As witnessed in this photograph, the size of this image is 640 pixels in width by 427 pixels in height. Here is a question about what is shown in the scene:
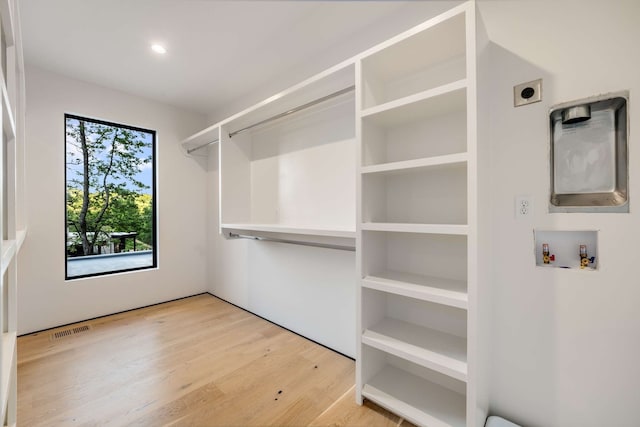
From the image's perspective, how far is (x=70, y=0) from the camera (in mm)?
1674

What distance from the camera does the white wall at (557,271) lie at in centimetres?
112

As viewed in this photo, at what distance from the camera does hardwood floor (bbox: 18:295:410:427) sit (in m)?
1.48

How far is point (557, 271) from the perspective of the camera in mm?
1257

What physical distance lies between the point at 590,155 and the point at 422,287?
0.92 meters

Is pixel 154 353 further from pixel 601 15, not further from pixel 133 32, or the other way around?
pixel 601 15

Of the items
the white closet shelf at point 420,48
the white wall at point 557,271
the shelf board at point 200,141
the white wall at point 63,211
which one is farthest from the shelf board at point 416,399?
the white wall at point 63,211

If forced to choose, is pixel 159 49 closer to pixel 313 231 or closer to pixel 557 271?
pixel 313 231

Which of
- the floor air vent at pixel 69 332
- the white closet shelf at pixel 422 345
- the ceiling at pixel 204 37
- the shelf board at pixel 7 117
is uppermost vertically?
the ceiling at pixel 204 37

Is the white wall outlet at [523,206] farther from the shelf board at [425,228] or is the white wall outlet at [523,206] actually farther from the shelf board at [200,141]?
the shelf board at [200,141]

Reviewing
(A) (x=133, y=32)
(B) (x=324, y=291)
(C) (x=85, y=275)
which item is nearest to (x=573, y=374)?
(B) (x=324, y=291)

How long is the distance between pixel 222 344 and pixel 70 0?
8.31ft

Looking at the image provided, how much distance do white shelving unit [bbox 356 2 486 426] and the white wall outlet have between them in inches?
9.3

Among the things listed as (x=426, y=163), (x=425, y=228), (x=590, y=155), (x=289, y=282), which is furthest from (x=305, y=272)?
(x=590, y=155)

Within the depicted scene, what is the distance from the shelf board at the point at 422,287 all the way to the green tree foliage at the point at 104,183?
2.89m
